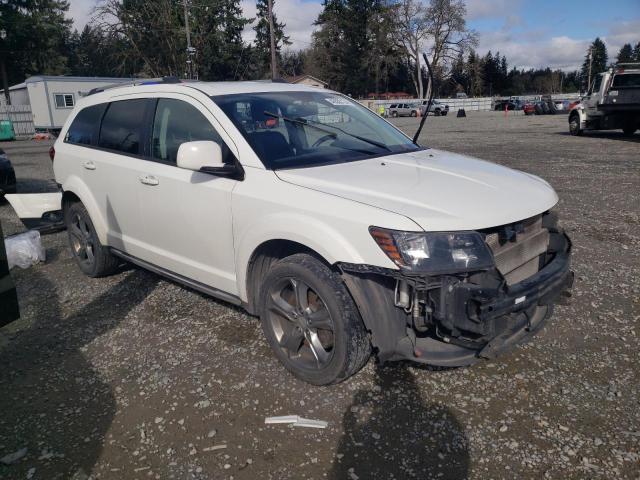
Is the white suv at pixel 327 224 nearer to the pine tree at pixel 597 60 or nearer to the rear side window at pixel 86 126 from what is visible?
the rear side window at pixel 86 126

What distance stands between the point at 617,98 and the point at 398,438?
18.4m

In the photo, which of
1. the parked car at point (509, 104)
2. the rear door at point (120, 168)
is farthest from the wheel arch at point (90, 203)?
the parked car at point (509, 104)

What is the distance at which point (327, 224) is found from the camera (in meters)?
3.02

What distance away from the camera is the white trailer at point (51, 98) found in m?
33.6

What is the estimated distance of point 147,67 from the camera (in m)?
48.5

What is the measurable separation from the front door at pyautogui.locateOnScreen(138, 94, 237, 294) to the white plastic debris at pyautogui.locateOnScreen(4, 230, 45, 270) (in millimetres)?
2302

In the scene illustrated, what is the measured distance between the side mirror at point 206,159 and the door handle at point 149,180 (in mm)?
710

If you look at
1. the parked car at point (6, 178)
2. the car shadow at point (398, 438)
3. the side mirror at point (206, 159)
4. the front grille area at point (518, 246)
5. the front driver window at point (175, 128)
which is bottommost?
the car shadow at point (398, 438)

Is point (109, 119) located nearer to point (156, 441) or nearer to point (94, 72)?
point (156, 441)

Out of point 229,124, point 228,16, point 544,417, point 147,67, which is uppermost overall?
point 228,16

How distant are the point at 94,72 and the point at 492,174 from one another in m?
81.2

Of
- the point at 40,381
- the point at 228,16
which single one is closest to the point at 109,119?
the point at 40,381

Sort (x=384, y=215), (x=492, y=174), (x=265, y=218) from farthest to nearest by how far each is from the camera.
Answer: (x=492, y=174) < (x=265, y=218) < (x=384, y=215)

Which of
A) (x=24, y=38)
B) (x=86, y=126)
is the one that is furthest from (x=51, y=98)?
(x=86, y=126)
